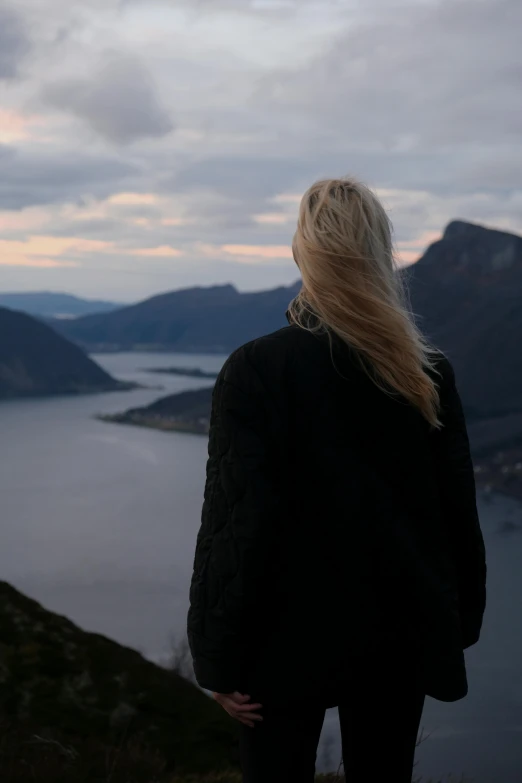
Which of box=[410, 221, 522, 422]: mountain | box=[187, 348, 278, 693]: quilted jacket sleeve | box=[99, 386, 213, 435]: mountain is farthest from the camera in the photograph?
box=[410, 221, 522, 422]: mountain

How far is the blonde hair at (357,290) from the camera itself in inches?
62.2

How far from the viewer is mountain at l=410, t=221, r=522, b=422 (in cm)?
11744

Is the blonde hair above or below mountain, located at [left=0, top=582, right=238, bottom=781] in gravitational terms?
above

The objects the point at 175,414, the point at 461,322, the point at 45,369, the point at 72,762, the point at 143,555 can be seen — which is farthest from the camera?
the point at 461,322

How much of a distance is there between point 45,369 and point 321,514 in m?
140

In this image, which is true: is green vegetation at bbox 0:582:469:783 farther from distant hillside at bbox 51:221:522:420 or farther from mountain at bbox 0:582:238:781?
Answer: distant hillside at bbox 51:221:522:420

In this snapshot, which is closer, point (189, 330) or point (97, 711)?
point (97, 711)

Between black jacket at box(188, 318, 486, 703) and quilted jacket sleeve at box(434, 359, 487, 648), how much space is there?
0.32ft

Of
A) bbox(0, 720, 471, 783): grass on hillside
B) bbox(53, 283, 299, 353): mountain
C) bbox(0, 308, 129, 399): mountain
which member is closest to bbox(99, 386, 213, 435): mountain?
bbox(0, 308, 129, 399): mountain

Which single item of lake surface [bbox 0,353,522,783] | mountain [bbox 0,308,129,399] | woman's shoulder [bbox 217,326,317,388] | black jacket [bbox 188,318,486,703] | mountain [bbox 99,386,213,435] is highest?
woman's shoulder [bbox 217,326,317,388]

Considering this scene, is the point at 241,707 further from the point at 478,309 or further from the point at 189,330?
the point at 189,330

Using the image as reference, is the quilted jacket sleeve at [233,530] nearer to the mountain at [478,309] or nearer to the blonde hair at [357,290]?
the blonde hair at [357,290]

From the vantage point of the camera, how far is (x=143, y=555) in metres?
52.8

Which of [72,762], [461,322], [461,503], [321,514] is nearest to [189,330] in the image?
[461,322]
